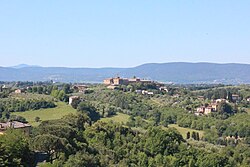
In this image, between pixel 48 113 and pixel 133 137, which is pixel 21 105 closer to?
pixel 48 113

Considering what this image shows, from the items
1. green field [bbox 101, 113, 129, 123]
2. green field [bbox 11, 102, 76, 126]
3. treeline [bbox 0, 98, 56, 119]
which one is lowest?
green field [bbox 101, 113, 129, 123]

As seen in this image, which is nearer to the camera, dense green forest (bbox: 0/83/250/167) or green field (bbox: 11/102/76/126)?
dense green forest (bbox: 0/83/250/167)

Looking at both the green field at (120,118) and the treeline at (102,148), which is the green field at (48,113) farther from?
the treeline at (102,148)

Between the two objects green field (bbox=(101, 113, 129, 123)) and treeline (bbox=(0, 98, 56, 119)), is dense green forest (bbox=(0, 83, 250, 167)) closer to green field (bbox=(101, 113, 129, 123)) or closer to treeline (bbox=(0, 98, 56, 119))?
treeline (bbox=(0, 98, 56, 119))

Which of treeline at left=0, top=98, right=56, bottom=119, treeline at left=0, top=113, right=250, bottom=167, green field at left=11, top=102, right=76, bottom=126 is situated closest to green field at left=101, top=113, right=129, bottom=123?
green field at left=11, top=102, right=76, bottom=126

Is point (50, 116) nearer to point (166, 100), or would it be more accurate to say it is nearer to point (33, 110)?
point (33, 110)

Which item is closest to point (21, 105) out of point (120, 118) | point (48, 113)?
point (48, 113)

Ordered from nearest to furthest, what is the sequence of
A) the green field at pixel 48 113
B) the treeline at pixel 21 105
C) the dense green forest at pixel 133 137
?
the dense green forest at pixel 133 137, the green field at pixel 48 113, the treeline at pixel 21 105

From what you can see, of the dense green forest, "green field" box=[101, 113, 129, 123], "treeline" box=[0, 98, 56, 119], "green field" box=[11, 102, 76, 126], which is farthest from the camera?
"treeline" box=[0, 98, 56, 119]

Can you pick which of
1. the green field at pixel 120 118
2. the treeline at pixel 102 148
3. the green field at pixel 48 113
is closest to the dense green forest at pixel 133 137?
the treeline at pixel 102 148
